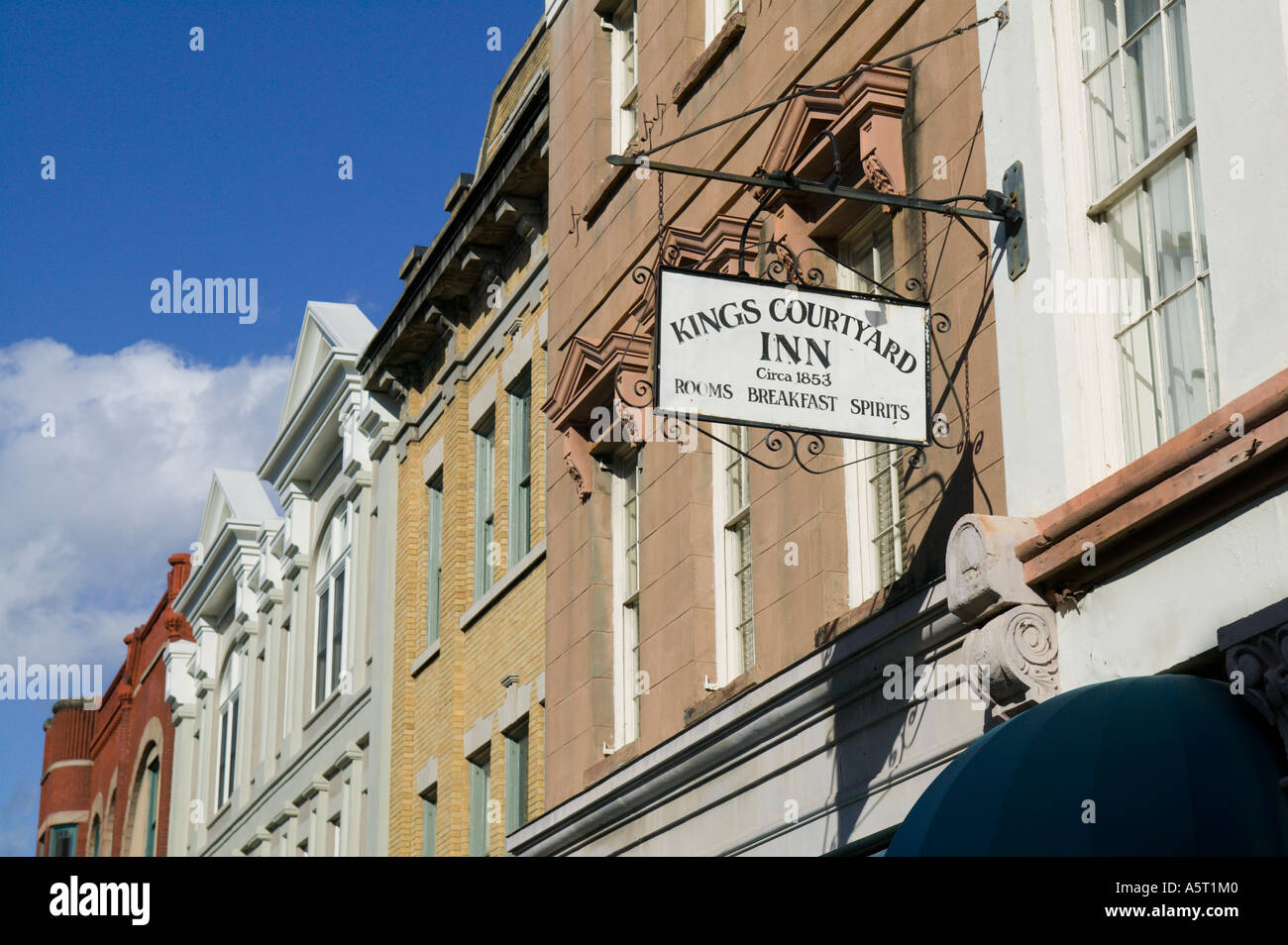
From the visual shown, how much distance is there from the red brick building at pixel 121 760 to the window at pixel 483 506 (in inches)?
727

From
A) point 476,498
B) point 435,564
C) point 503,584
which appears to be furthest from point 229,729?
point 503,584

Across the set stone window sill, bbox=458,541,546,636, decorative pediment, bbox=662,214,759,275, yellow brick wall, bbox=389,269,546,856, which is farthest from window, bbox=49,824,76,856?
decorative pediment, bbox=662,214,759,275

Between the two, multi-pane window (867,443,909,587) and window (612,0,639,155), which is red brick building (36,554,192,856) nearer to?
window (612,0,639,155)

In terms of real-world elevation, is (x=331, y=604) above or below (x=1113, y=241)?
above

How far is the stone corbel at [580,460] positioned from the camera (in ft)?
58.2

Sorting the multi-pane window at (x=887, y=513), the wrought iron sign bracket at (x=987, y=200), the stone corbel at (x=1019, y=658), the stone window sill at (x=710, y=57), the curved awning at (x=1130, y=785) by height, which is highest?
the stone window sill at (x=710, y=57)

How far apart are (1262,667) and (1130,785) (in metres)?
0.77

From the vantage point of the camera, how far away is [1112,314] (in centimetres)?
1047

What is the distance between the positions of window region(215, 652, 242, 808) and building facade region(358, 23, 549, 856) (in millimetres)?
10719

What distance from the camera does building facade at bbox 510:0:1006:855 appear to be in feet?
39.2

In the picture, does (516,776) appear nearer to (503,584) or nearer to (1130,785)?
(503,584)

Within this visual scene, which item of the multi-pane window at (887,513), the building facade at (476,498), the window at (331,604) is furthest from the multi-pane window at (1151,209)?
the window at (331,604)

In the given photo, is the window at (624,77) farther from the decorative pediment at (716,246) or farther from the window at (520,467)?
the window at (520,467)

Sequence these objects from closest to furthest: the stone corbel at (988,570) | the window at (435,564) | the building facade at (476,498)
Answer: the stone corbel at (988,570), the building facade at (476,498), the window at (435,564)
